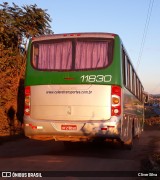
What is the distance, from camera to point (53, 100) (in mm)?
11172

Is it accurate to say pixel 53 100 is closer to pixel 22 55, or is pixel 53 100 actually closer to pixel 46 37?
pixel 46 37

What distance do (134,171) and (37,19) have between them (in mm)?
17808

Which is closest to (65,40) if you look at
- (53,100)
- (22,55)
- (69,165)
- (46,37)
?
(46,37)

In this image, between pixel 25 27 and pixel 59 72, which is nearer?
pixel 59 72

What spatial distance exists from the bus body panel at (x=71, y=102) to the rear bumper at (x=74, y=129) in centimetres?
14

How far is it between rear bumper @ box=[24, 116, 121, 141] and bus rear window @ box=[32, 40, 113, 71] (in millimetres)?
1545

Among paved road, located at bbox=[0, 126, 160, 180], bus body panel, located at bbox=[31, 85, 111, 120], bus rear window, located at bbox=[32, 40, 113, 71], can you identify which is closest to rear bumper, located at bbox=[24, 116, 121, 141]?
bus body panel, located at bbox=[31, 85, 111, 120]

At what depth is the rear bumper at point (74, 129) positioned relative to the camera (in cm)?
1070

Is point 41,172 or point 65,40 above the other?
point 65,40

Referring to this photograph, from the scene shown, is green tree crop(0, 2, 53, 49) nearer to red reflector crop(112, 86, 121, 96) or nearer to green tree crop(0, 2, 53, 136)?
green tree crop(0, 2, 53, 136)

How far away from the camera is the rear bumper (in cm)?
1070

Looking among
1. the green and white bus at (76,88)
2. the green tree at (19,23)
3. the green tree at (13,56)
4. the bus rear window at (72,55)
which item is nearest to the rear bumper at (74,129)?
the green and white bus at (76,88)

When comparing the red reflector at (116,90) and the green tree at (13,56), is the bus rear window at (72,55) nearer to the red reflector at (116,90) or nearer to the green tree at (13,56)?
the red reflector at (116,90)

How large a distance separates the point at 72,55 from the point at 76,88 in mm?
1002
